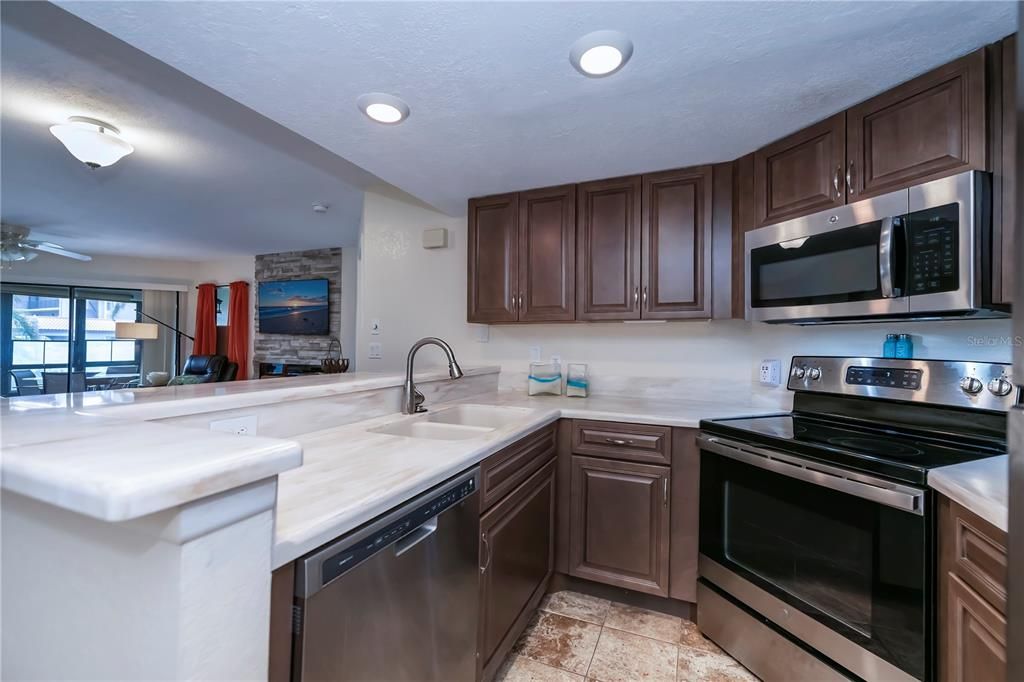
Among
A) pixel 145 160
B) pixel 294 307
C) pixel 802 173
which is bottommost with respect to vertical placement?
pixel 294 307

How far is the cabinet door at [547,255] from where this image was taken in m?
2.33

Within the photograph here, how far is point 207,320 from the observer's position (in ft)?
22.2

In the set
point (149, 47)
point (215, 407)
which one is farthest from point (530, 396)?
point (149, 47)

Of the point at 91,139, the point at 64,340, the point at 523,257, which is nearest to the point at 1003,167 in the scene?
the point at 523,257

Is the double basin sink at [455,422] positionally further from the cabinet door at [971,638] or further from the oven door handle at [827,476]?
the cabinet door at [971,638]

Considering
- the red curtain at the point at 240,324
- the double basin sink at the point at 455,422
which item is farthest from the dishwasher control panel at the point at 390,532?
the red curtain at the point at 240,324

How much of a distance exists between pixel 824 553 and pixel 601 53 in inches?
65.5

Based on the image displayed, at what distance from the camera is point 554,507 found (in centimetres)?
200

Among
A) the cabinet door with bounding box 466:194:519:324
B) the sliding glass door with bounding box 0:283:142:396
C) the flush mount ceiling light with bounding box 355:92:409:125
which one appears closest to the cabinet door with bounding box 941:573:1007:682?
the cabinet door with bounding box 466:194:519:324

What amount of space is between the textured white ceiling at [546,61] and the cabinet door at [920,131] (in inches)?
2.2

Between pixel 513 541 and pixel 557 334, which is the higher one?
pixel 557 334

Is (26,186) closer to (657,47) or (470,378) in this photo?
(470,378)

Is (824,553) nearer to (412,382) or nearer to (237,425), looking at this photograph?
(412,382)

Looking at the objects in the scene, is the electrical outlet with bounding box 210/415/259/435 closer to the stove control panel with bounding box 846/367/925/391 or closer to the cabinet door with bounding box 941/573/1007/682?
the cabinet door with bounding box 941/573/1007/682
